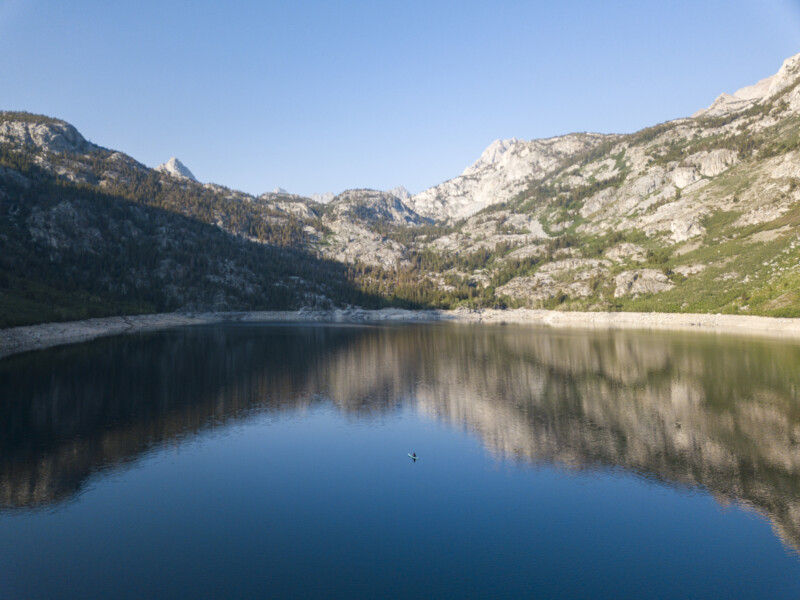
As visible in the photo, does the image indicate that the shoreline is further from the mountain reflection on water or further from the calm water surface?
the calm water surface

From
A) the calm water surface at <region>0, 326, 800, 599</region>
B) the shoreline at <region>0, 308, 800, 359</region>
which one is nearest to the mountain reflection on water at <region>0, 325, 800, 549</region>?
the calm water surface at <region>0, 326, 800, 599</region>

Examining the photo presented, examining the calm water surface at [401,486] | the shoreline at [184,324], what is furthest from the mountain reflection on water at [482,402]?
the shoreline at [184,324]

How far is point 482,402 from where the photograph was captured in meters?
53.0

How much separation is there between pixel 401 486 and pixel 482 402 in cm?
2411

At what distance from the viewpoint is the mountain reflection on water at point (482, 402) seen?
32531mm

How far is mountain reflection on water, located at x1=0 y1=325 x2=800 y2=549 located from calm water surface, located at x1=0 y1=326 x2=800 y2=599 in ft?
1.07

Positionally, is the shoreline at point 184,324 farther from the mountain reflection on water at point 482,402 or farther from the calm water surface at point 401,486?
the calm water surface at point 401,486

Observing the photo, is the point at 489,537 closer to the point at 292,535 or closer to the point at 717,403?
the point at 292,535

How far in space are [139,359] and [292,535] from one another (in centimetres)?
6989

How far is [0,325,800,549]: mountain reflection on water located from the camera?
32.5m

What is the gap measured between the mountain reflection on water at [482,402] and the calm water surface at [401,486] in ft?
1.07

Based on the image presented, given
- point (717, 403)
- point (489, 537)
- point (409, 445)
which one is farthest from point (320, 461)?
point (717, 403)

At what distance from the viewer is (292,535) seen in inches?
939

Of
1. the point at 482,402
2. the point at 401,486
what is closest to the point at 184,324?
the point at 482,402
